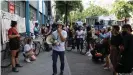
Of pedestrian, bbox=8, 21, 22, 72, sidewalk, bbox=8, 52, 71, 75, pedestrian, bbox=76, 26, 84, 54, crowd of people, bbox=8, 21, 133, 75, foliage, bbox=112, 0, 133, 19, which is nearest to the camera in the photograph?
crowd of people, bbox=8, 21, 133, 75

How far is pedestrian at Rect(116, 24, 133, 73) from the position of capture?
699 cm

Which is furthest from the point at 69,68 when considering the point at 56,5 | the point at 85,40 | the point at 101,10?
the point at 101,10

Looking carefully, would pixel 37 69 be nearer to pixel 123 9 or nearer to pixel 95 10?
pixel 123 9

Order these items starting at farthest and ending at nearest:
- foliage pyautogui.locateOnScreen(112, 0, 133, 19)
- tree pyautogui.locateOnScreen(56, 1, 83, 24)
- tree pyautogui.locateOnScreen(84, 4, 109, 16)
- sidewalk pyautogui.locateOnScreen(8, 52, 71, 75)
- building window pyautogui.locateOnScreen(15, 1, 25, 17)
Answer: tree pyautogui.locateOnScreen(84, 4, 109, 16) < tree pyautogui.locateOnScreen(56, 1, 83, 24) < foliage pyautogui.locateOnScreen(112, 0, 133, 19) < building window pyautogui.locateOnScreen(15, 1, 25, 17) < sidewalk pyautogui.locateOnScreen(8, 52, 71, 75)

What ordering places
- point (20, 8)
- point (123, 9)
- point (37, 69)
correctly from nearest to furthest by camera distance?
point (37, 69)
point (20, 8)
point (123, 9)

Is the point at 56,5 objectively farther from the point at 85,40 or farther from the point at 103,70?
the point at 103,70

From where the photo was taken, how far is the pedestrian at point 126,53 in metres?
6.99

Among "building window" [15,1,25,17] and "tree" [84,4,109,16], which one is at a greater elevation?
"tree" [84,4,109,16]

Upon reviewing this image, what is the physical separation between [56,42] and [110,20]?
36.1m

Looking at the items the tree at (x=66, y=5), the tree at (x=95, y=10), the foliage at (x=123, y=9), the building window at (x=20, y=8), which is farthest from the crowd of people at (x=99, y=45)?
the tree at (x=95, y=10)

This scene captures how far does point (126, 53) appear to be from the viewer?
7109mm

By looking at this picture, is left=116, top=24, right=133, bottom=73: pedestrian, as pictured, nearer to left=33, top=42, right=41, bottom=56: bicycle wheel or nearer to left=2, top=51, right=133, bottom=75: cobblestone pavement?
left=2, top=51, right=133, bottom=75: cobblestone pavement

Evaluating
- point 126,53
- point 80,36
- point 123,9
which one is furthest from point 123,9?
point 126,53

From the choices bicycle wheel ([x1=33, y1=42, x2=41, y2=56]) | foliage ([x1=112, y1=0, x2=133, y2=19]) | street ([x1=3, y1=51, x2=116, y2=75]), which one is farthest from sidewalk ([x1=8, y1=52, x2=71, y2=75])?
foliage ([x1=112, y1=0, x2=133, y2=19])
